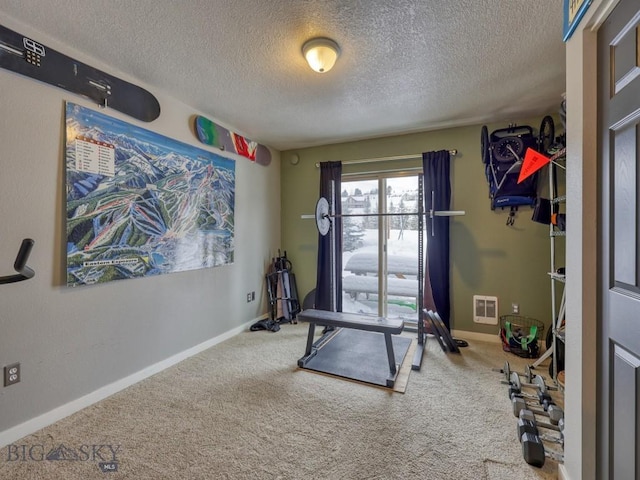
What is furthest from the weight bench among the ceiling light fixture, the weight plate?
the ceiling light fixture

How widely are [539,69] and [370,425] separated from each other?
291 centimetres

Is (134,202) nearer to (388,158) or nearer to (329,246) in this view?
(329,246)

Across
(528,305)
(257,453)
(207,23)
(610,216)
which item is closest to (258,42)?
(207,23)

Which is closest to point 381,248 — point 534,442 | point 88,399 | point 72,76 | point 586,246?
point 534,442

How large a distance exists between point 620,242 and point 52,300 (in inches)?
120

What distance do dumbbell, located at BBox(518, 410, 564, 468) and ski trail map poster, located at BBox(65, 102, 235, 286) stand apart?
2896 mm

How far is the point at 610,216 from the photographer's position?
1.07 m

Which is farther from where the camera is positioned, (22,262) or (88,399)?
(88,399)

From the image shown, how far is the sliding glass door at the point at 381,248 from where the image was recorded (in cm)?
365

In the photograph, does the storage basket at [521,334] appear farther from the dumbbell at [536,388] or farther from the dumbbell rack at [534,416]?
the dumbbell at [536,388]

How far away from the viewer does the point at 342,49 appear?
6.16 ft

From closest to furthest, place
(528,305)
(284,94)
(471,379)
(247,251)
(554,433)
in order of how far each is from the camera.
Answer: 1. (554,433)
2. (471,379)
3. (284,94)
4. (528,305)
5. (247,251)

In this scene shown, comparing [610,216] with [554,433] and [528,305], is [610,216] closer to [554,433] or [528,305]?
[554,433]

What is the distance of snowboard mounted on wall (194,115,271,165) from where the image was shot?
2875mm
